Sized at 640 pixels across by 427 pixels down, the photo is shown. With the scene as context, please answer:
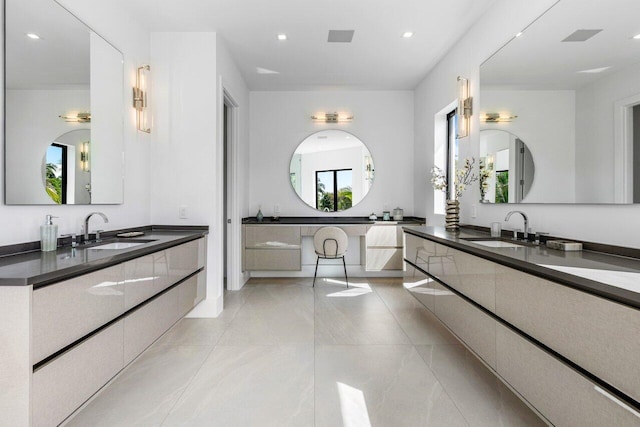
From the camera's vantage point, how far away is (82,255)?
1.76 m

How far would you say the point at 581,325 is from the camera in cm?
119

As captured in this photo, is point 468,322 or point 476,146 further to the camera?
point 476,146

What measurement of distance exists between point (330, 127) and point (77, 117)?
3.52 meters

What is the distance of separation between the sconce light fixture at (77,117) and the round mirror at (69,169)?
65mm

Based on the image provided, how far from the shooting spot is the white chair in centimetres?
448

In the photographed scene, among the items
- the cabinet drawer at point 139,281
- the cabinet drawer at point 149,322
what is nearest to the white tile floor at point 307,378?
the cabinet drawer at point 149,322

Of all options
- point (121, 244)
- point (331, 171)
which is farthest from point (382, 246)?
point (121, 244)

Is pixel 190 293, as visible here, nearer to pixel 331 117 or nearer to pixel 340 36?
pixel 340 36

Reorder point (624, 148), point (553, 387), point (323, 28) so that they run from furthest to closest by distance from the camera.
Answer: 1. point (323, 28)
2. point (624, 148)
3. point (553, 387)

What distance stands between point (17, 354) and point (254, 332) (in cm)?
191

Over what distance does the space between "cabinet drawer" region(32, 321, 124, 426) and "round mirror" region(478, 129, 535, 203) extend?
2698mm

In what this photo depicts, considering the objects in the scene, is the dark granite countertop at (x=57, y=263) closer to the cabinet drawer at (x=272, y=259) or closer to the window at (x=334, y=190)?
the cabinet drawer at (x=272, y=259)

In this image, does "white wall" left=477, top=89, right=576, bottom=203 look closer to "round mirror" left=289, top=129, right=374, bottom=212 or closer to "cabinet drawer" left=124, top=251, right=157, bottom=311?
"cabinet drawer" left=124, top=251, right=157, bottom=311

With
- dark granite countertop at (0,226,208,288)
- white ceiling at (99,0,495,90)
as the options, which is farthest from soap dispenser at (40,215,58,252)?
white ceiling at (99,0,495,90)
